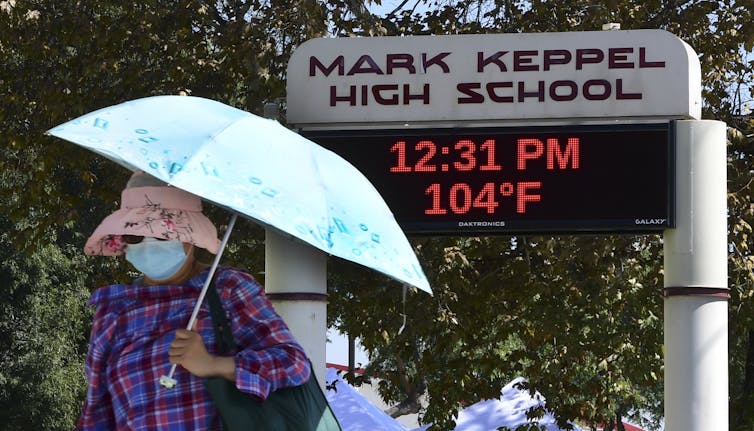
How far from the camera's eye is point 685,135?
324 inches

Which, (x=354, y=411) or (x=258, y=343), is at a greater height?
(x=258, y=343)

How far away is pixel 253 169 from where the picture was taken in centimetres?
387

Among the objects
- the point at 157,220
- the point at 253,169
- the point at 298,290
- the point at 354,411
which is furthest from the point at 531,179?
the point at 354,411

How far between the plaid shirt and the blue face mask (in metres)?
0.04

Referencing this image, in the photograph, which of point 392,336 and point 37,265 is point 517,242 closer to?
point 392,336

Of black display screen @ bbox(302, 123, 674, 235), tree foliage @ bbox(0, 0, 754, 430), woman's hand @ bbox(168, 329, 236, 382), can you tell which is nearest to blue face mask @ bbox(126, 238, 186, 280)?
woman's hand @ bbox(168, 329, 236, 382)

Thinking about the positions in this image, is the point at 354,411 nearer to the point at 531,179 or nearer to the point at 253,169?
the point at 531,179

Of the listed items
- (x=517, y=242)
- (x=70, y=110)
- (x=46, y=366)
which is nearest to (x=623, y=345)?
(x=517, y=242)

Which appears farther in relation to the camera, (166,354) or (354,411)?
(354,411)

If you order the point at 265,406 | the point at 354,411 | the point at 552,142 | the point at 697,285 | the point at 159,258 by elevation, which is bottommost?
the point at 354,411

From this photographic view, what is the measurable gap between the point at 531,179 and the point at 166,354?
15.6 ft

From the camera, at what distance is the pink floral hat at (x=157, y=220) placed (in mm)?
3801

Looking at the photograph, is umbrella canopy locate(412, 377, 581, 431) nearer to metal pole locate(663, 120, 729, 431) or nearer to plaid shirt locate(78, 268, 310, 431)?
metal pole locate(663, 120, 729, 431)

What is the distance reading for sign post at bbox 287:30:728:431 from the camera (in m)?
8.19
